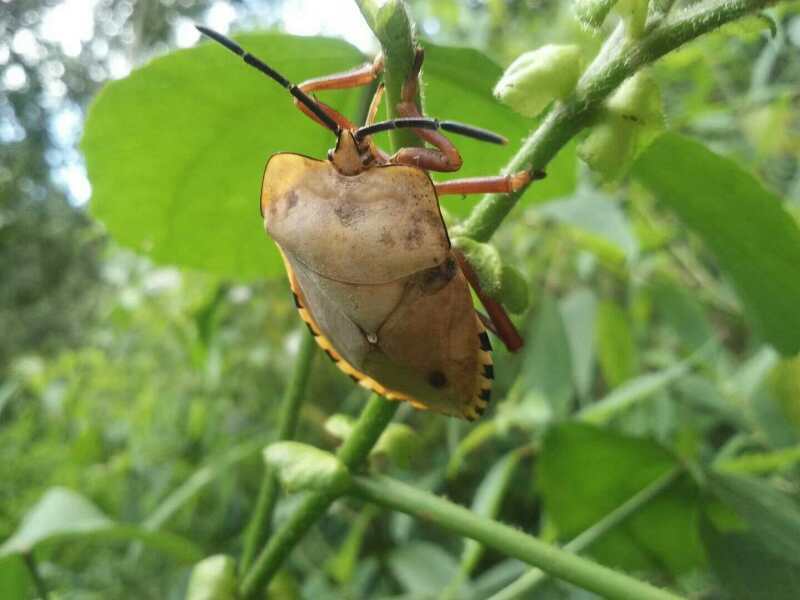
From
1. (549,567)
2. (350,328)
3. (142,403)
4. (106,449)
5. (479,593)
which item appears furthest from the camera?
(106,449)

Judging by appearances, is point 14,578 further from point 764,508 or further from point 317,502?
point 764,508

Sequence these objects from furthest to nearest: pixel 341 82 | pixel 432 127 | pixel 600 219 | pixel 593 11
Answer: pixel 600 219
pixel 341 82
pixel 432 127
pixel 593 11

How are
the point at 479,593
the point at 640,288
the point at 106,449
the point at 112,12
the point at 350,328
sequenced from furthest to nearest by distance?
the point at 112,12
the point at 106,449
the point at 640,288
the point at 479,593
the point at 350,328

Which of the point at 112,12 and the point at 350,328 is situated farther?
the point at 112,12

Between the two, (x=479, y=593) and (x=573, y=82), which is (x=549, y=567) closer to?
(x=573, y=82)

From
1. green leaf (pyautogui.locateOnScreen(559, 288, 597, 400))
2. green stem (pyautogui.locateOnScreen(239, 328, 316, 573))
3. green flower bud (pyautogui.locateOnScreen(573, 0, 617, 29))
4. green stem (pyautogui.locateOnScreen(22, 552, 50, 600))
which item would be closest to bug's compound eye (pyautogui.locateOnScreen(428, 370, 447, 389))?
green stem (pyautogui.locateOnScreen(239, 328, 316, 573))

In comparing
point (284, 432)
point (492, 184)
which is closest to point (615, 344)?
point (284, 432)

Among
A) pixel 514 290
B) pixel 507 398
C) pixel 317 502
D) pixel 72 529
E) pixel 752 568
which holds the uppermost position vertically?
pixel 514 290

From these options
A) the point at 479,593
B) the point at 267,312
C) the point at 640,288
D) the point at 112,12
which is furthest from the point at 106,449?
the point at 112,12
